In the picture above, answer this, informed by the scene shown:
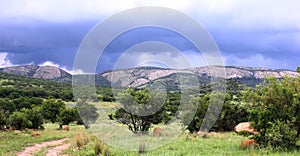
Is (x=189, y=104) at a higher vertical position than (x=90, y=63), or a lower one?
lower

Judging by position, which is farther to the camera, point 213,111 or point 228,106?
point 228,106

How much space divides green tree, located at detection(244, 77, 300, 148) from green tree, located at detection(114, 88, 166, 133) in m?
13.7

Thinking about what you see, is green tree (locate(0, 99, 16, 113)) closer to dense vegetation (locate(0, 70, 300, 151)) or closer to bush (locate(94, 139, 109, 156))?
dense vegetation (locate(0, 70, 300, 151))

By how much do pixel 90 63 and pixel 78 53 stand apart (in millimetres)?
1009

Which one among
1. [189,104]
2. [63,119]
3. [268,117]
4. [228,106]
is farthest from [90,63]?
[63,119]

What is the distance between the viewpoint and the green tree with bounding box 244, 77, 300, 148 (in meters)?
19.6

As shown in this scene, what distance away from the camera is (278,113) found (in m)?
20.3

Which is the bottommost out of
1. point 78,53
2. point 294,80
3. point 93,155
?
point 93,155

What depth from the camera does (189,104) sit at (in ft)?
109

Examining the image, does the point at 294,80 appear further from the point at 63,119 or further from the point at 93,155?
the point at 63,119

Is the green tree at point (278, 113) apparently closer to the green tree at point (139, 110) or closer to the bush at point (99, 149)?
the bush at point (99, 149)

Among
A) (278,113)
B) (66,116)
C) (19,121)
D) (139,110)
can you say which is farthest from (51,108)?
(278,113)

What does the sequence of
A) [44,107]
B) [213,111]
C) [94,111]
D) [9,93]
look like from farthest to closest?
[9,93]
[44,107]
[94,111]
[213,111]

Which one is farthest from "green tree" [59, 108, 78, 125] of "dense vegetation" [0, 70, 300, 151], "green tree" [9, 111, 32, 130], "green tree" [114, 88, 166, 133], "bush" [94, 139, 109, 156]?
"bush" [94, 139, 109, 156]
